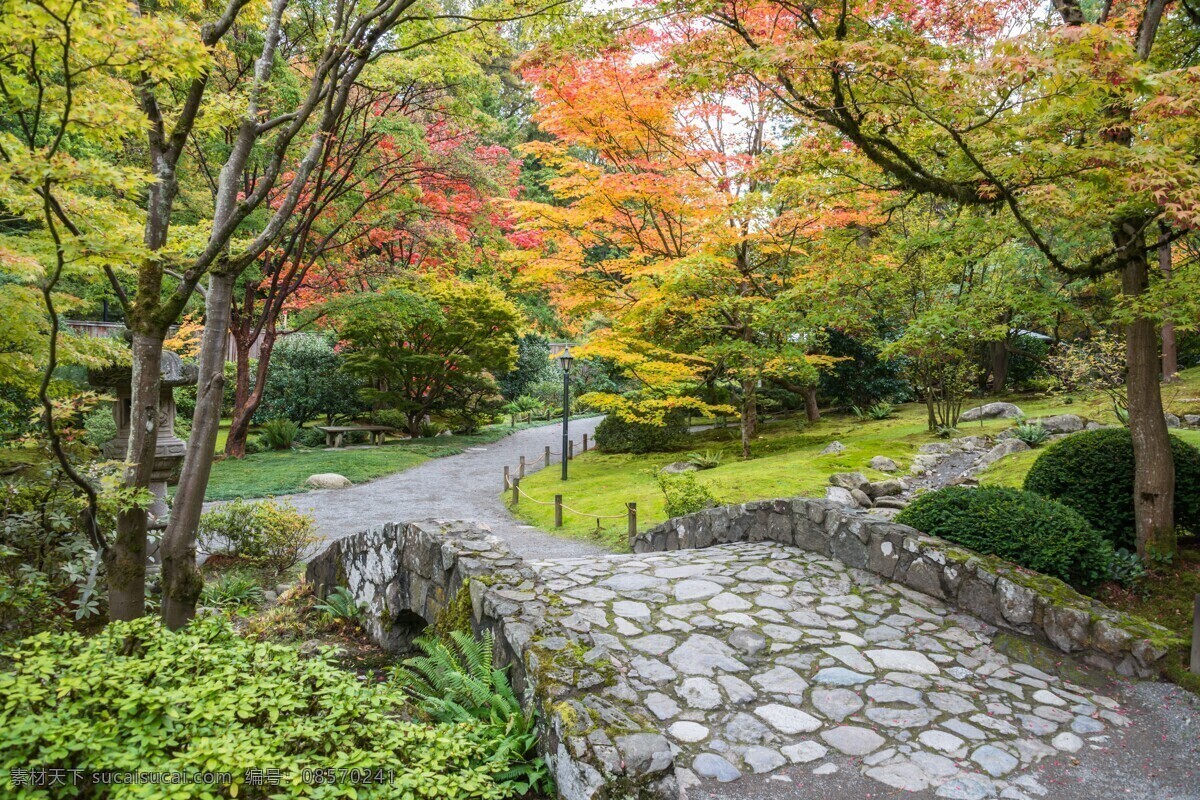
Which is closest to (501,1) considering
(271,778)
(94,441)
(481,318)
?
(271,778)

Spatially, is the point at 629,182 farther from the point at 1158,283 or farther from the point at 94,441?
the point at 94,441

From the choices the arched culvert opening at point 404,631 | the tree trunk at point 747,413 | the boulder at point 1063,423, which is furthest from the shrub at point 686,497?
the boulder at point 1063,423

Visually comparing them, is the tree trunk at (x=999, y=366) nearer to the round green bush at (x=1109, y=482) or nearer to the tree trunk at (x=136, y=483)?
the round green bush at (x=1109, y=482)

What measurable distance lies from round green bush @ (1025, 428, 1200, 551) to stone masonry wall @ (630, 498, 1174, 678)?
2.04 m

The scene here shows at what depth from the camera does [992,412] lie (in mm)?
15344

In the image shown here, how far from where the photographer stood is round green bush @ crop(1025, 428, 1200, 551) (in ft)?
21.2

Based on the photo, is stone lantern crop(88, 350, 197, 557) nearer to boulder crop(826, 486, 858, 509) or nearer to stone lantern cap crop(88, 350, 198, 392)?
stone lantern cap crop(88, 350, 198, 392)

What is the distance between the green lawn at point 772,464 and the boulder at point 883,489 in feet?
2.30

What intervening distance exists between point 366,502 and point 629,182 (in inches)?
304

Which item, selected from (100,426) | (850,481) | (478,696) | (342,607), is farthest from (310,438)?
(478,696)

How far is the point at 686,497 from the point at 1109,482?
4746 millimetres

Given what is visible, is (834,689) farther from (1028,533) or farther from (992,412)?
(992,412)

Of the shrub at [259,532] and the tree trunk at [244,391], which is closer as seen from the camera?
the shrub at [259,532]

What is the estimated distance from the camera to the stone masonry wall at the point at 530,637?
277 cm
